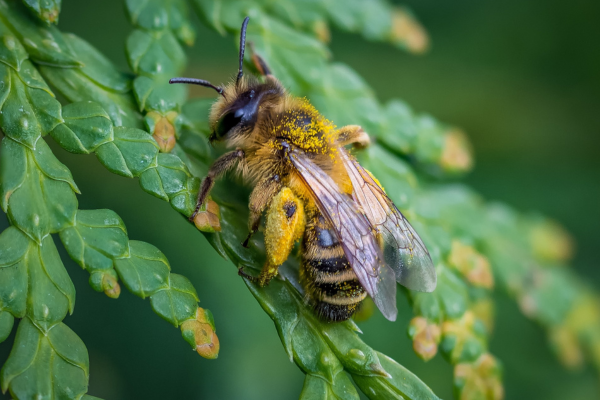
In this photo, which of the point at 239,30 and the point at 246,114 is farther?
the point at 239,30

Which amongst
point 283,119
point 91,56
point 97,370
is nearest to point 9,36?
point 91,56

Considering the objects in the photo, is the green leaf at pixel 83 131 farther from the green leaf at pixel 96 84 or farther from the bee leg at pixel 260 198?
the bee leg at pixel 260 198

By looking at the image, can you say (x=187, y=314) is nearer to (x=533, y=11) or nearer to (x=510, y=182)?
(x=510, y=182)

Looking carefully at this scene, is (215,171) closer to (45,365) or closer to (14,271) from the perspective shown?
(14,271)

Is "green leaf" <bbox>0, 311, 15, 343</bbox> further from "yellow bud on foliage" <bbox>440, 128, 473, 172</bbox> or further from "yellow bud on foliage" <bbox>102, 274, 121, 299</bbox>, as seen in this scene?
"yellow bud on foliage" <bbox>440, 128, 473, 172</bbox>

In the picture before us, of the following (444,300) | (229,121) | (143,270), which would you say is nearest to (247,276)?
(143,270)

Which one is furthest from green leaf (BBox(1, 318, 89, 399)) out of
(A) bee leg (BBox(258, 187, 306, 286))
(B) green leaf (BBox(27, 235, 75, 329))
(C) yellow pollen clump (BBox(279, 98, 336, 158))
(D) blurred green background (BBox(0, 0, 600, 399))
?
(D) blurred green background (BBox(0, 0, 600, 399))
